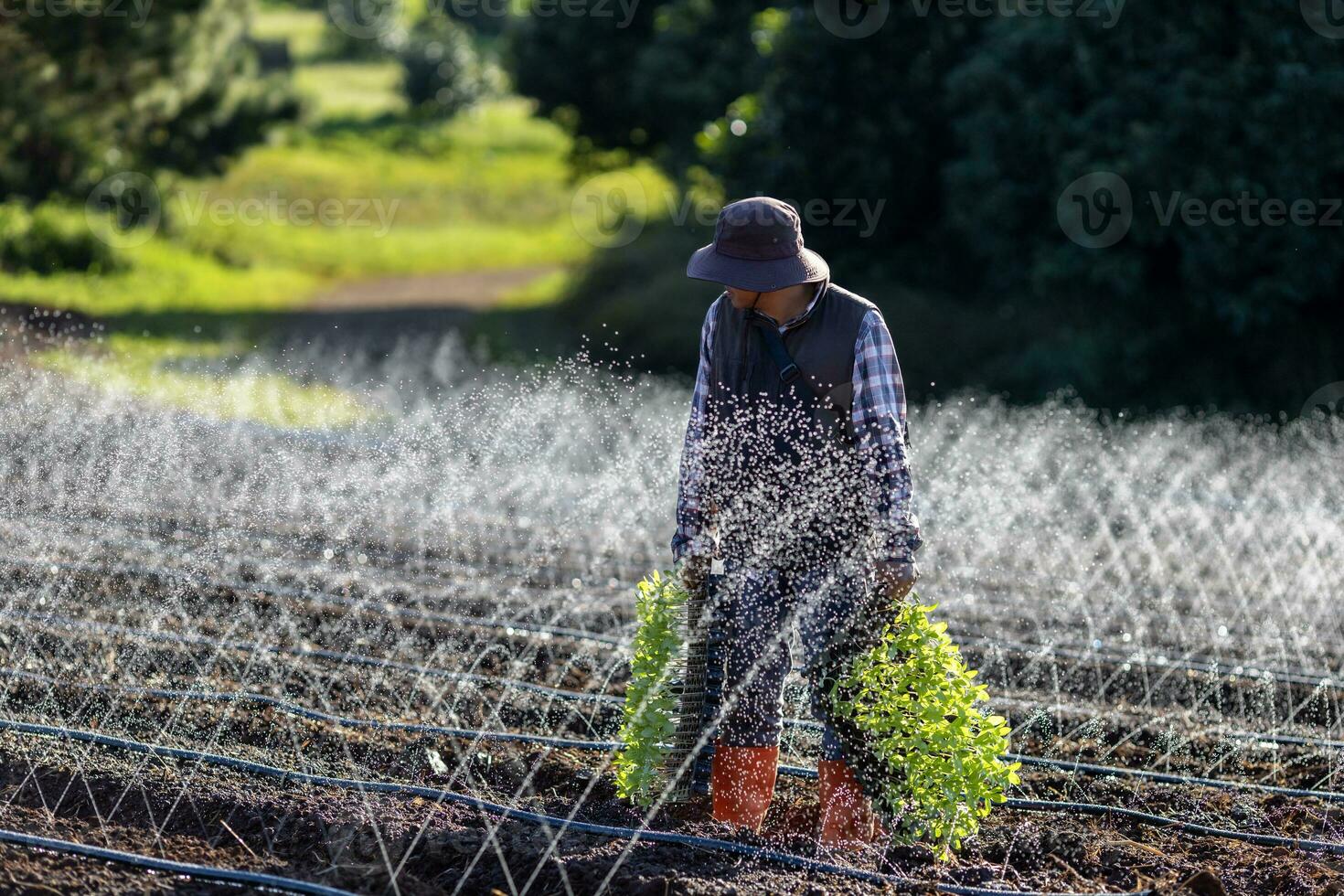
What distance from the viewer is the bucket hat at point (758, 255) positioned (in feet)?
13.2

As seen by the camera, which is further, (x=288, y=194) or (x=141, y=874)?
(x=288, y=194)

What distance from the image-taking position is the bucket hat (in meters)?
4.03

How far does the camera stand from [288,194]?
3769cm

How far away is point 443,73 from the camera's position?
54.3m

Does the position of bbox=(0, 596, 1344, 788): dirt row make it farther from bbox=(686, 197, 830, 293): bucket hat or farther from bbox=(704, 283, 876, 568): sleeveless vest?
bbox=(686, 197, 830, 293): bucket hat

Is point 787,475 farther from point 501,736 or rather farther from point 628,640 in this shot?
point 628,640

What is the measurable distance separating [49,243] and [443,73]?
112 feet

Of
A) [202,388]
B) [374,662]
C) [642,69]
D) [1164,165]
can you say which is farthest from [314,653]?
[642,69]

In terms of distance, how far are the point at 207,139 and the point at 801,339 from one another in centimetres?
2421

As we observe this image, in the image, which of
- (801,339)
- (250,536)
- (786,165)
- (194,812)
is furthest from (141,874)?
(786,165)

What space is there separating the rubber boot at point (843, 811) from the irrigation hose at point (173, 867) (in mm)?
1350

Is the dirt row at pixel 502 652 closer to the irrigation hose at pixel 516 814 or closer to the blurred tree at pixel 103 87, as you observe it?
the irrigation hose at pixel 516 814

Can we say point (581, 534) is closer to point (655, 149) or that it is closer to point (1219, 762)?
point (1219, 762)

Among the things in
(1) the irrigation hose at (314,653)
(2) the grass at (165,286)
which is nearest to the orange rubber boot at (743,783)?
(1) the irrigation hose at (314,653)
